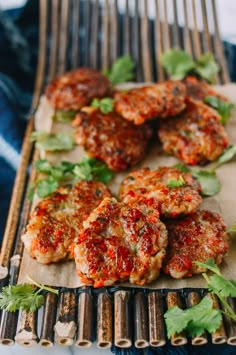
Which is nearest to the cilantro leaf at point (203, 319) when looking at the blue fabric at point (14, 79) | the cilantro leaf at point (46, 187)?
the cilantro leaf at point (46, 187)

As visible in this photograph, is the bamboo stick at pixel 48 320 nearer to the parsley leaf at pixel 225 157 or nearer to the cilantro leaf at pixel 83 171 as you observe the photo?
the cilantro leaf at pixel 83 171

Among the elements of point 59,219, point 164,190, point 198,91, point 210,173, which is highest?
point 198,91

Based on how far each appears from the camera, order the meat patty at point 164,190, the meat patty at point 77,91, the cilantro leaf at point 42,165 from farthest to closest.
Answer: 1. the meat patty at point 77,91
2. the cilantro leaf at point 42,165
3. the meat patty at point 164,190

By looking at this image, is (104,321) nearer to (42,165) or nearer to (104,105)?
(42,165)

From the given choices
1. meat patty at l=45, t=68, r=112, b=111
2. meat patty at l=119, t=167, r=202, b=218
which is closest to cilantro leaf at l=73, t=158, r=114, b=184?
meat patty at l=119, t=167, r=202, b=218

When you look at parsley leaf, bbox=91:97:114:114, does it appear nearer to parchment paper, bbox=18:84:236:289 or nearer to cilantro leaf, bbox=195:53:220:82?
parchment paper, bbox=18:84:236:289

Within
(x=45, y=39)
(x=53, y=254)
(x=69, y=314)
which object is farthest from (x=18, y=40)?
(x=69, y=314)

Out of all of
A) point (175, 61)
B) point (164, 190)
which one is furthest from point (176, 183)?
point (175, 61)
